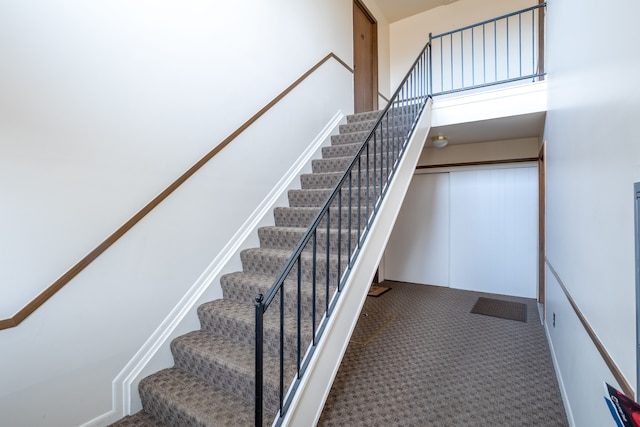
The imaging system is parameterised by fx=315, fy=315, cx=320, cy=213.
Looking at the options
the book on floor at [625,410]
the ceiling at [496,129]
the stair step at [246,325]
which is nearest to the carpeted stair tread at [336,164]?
the ceiling at [496,129]

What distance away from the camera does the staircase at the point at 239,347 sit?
164 cm

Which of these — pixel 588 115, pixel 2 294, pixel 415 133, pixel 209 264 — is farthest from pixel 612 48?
pixel 2 294

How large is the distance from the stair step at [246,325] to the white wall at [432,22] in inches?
192

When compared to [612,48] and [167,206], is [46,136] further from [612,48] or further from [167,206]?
[612,48]

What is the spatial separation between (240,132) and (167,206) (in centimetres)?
91

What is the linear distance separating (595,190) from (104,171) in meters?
2.43

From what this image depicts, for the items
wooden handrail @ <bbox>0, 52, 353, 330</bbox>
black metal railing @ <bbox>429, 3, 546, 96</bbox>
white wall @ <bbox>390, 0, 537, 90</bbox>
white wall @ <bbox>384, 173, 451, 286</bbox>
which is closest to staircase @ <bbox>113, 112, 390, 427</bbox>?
wooden handrail @ <bbox>0, 52, 353, 330</bbox>

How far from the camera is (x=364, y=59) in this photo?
16.0 feet

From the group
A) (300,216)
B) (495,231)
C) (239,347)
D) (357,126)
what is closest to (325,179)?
(300,216)

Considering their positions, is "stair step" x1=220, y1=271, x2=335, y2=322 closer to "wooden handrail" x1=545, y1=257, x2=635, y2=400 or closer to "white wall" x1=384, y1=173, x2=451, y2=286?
"wooden handrail" x1=545, y1=257, x2=635, y2=400

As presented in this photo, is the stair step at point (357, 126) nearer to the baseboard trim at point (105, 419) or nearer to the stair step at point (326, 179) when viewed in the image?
the stair step at point (326, 179)

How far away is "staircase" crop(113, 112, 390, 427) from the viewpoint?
5.38ft

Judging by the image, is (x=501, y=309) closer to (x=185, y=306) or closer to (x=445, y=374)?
(x=445, y=374)

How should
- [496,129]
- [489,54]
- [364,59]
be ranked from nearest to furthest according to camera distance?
1. [496,129]
2. [489,54]
3. [364,59]
